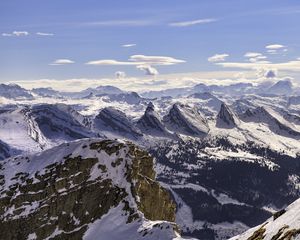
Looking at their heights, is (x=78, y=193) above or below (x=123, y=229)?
above

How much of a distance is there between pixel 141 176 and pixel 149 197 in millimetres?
7639

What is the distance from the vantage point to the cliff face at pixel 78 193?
175750 mm

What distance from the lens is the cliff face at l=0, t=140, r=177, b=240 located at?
17575 centimetres

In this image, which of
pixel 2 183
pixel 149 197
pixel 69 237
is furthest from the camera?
pixel 2 183

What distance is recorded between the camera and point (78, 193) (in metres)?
184

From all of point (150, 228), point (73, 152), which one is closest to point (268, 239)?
point (150, 228)

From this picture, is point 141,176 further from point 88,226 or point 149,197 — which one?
point 88,226

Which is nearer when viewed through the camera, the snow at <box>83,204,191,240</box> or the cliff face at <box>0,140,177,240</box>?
the snow at <box>83,204,191,240</box>

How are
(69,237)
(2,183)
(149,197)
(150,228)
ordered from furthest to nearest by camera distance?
(2,183) → (149,197) → (69,237) → (150,228)

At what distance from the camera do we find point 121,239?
157 meters

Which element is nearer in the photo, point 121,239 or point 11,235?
point 121,239

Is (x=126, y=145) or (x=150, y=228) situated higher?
(x=126, y=145)

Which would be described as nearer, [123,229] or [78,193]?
[123,229]

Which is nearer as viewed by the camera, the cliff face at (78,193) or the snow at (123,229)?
the snow at (123,229)
